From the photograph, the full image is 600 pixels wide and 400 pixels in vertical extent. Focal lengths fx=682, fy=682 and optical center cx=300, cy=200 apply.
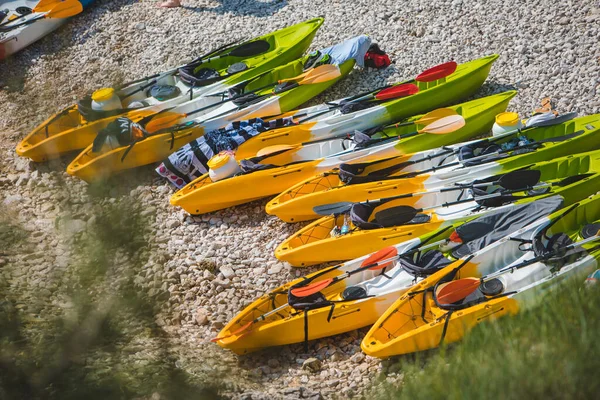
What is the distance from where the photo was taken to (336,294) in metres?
5.50

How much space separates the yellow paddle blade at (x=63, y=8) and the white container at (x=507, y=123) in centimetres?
478

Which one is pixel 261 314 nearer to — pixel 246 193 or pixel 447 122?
pixel 246 193

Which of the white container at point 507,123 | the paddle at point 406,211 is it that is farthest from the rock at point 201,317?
the white container at point 507,123

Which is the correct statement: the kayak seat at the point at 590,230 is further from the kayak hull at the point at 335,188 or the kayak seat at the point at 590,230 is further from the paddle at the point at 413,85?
the paddle at the point at 413,85

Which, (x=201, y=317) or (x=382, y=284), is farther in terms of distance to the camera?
(x=201, y=317)

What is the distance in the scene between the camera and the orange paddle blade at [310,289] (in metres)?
5.31

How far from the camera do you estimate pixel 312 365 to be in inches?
202

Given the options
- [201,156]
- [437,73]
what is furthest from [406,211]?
[201,156]

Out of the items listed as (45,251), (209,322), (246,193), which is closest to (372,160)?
(246,193)

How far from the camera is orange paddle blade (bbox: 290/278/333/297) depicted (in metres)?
5.31

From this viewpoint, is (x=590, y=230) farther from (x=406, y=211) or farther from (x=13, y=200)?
(x=13, y=200)

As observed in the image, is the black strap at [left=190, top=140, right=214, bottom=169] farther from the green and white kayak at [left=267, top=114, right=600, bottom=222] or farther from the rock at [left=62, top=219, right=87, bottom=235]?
→ the rock at [left=62, top=219, right=87, bottom=235]

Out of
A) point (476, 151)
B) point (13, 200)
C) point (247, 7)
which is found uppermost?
point (247, 7)

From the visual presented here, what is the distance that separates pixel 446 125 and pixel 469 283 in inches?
84.5
